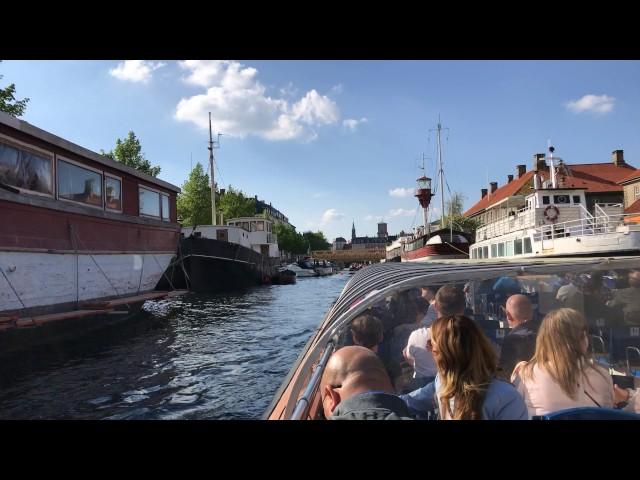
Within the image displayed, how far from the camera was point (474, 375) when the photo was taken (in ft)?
7.72

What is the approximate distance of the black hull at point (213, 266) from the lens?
25.0 meters

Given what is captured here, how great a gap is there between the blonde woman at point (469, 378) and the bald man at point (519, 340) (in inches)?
46.4

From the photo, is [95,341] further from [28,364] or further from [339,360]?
[339,360]

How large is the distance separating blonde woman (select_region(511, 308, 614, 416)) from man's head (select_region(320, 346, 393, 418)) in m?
0.93

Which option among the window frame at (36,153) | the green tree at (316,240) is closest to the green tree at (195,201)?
the window frame at (36,153)

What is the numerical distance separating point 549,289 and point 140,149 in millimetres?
38082

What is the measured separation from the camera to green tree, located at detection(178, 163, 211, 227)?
46156 mm

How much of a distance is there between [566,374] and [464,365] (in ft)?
2.68

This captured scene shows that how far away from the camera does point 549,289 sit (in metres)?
5.72

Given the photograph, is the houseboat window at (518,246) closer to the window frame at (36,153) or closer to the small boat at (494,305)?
the small boat at (494,305)

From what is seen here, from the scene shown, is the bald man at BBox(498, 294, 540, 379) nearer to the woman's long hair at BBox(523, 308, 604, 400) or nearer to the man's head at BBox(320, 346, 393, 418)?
the woman's long hair at BBox(523, 308, 604, 400)

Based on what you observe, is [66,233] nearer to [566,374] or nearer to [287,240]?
[566,374]
